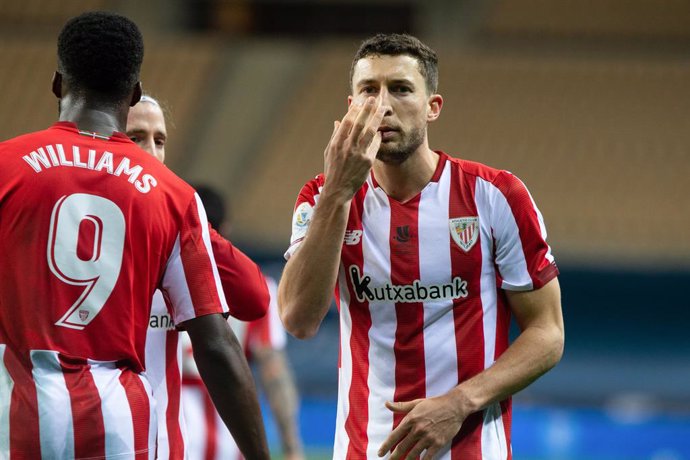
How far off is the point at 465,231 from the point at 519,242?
0.20 metres

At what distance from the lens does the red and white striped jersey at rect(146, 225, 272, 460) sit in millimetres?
3535

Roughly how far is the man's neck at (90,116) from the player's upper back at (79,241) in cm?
3

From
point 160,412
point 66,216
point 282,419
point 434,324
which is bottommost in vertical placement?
point 282,419

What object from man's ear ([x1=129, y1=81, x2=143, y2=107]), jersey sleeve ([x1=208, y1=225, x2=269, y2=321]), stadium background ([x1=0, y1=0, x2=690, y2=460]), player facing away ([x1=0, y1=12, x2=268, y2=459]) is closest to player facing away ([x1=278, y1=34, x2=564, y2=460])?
jersey sleeve ([x1=208, y1=225, x2=269, y2=321])

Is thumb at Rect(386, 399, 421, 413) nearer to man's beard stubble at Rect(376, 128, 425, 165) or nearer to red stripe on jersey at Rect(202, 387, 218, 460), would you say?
man's beard stubble at Rect(376, 128, 425, 165)

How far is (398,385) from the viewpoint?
389cm

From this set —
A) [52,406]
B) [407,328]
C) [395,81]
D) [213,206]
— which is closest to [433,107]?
[395,81]

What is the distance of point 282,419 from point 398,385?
2791 millimetres

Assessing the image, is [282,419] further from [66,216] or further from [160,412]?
[66,216]

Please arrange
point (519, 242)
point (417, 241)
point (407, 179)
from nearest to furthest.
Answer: point (519, 242)
point (417, 241)
point (407, 179)

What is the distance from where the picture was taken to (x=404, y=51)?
3.97m

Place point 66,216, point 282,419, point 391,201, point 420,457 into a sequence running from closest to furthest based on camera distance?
1. point 66,216
2. point 420,457
3. point 391,201
4. point 282,419

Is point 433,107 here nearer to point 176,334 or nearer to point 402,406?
point 402,406

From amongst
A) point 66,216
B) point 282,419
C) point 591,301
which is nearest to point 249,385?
point 66,216
